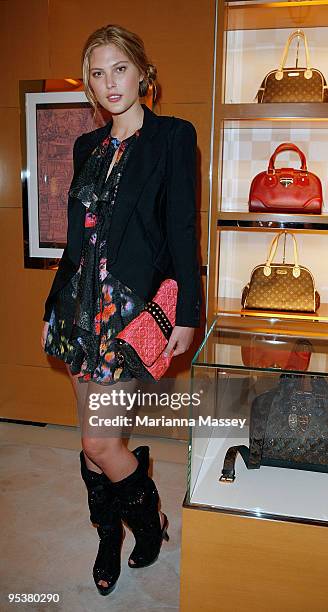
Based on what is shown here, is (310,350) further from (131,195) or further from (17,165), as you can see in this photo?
(17,165)

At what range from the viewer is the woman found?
172 centimetres

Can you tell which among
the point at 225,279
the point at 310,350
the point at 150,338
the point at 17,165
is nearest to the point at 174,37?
the point at 17,165

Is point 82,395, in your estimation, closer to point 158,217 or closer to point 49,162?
point 158,217

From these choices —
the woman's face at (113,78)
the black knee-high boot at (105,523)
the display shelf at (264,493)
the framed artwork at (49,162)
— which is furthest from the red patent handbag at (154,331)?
the framed artwork at (49,162)

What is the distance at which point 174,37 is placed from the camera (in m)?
2.85

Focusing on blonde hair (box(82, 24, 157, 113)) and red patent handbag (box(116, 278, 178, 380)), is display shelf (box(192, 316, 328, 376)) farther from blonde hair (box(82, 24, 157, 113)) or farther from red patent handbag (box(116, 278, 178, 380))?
blonde hair (box(82, 24, 157, 113))

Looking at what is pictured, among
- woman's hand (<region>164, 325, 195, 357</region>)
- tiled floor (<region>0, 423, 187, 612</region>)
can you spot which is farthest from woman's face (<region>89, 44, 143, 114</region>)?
tiled floor (<region>0, 423, 187, 612</region>)

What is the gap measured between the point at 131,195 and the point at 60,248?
5.14 ft

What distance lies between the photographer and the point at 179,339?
181 centimetres

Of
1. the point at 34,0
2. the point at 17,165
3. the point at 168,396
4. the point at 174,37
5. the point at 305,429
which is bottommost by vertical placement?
the point at 168,396

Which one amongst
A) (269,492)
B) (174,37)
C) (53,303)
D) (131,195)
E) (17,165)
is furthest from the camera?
(17,165)

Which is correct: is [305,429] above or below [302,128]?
below

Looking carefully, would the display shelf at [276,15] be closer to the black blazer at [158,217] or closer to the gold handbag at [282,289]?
the gold handbag at [282,289]

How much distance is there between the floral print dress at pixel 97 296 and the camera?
175 cm
